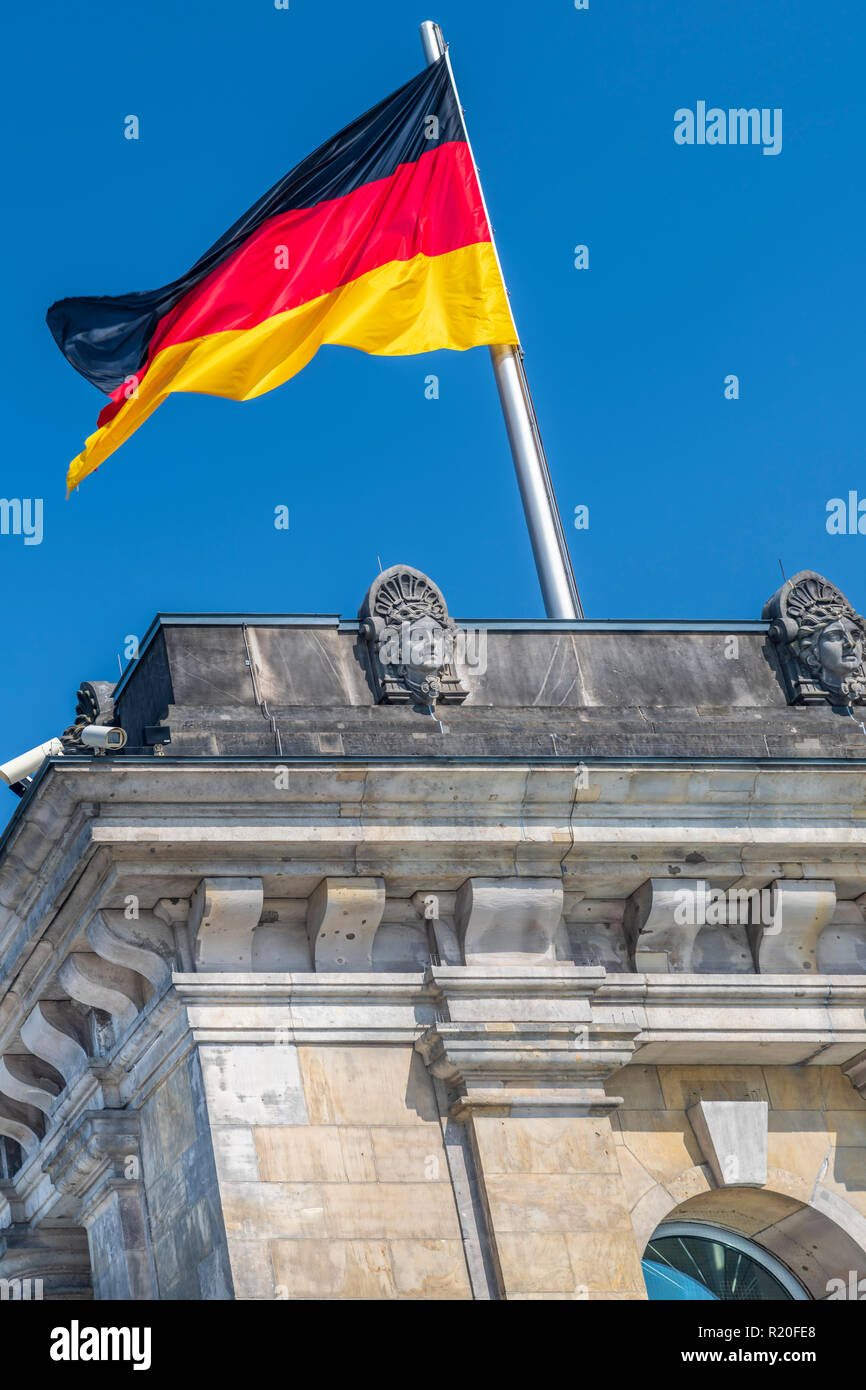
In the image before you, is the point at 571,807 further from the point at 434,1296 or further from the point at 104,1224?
the point at 104,1224

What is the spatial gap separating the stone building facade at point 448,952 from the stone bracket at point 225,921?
30mm

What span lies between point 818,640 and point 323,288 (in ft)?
19.9

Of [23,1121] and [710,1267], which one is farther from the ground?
[23,1121]

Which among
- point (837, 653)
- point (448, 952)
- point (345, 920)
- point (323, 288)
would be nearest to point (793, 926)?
point (837, 653)

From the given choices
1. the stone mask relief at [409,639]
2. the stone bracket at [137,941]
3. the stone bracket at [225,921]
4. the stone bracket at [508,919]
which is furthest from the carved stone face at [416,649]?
the stone bracket at [137,941]

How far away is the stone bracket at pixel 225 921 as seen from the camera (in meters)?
14.2

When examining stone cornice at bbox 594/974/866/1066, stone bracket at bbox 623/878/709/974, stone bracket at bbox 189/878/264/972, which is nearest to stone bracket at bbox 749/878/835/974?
stone cornice at bbox 594/974/866/1066

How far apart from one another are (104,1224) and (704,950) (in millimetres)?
5115

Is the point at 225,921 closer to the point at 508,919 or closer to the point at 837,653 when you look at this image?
the point at 508,919

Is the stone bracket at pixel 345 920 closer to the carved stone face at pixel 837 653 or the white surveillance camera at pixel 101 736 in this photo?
the white surveillance camera at pixel 101 736

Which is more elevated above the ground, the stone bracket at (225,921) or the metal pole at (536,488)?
the metal pole at (536,488)

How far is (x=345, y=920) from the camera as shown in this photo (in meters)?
14.6

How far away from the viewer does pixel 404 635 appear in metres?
15.3

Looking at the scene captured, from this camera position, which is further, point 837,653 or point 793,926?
point 837,653
